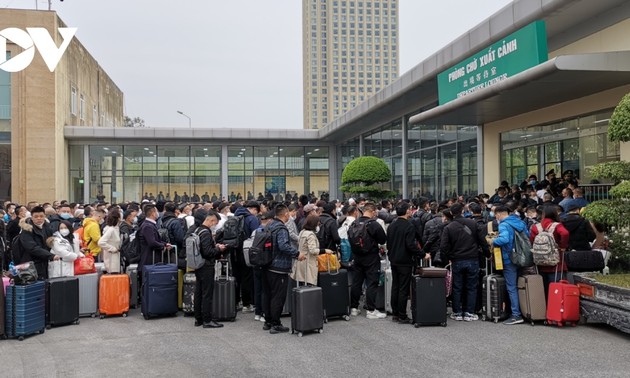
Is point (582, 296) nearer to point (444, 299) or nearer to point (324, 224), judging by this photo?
point (444, 299)

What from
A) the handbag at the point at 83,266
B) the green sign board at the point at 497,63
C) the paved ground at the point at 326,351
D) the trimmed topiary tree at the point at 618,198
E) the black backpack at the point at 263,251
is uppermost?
the green sign board at the point at 497,63

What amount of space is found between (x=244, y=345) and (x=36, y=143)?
29097 mm

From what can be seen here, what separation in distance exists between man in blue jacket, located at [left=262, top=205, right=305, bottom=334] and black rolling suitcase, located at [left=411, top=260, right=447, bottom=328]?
6.15 ft

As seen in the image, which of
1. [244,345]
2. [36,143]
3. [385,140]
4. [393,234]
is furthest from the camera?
[36,143]

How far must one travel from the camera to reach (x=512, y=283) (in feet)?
28.0

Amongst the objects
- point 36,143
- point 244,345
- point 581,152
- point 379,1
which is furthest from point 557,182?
point 379,1

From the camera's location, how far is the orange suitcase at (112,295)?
9.25 m

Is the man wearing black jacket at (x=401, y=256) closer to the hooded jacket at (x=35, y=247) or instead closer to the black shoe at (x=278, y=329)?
the black shoe at (x=278, y=329)

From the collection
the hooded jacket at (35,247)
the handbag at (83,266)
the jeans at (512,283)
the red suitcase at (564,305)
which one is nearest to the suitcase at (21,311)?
the hooded jacket at (35,247)

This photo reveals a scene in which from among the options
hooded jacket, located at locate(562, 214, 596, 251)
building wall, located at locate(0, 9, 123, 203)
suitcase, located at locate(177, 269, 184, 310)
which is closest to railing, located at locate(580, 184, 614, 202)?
hooded jacket, located at locate(562, 214, 596, 251)

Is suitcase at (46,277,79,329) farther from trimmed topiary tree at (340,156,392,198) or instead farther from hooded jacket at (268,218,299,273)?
trimmed topiary tree at (340,156,392,198)

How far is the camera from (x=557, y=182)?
13844mm

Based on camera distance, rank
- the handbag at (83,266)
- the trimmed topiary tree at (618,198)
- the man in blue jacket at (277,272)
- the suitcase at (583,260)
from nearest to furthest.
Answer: the man in blue jacket at (277,272)
the trimmed topiary tree at (618,198)
the suitcase at (583,260)
the handbag at (83,266)

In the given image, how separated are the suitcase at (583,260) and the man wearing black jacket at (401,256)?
2.58 metres
